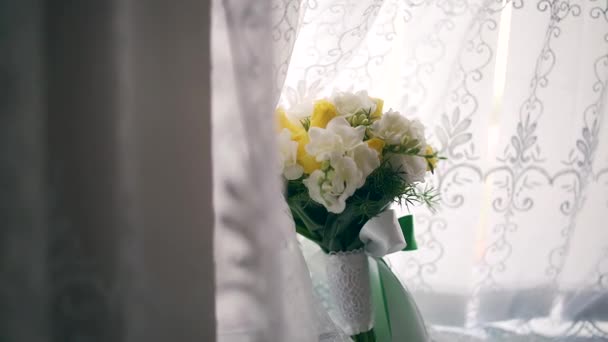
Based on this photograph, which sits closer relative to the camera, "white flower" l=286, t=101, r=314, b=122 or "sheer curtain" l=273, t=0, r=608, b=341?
"white flower" l=286, t=101, r=314, b=122

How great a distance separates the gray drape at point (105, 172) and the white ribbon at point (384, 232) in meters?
0.28

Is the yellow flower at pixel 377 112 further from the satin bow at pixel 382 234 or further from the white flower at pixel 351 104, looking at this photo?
the satin bow at pixel 382 234

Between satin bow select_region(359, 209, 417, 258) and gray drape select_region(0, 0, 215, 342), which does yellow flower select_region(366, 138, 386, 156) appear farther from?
gray drape select_region(0, 0, 215, 342)

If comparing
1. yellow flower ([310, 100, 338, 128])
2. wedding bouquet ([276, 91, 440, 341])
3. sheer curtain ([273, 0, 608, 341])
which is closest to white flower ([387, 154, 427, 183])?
wedding bouquet ([276, 91, 440, 341])

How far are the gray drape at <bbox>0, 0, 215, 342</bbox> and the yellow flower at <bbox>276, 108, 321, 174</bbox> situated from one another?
0.20 m

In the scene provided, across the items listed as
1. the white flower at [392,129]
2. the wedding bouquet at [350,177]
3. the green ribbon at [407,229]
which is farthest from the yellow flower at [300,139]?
the green ribbon at [407,229]

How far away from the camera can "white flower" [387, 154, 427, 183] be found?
62 cm

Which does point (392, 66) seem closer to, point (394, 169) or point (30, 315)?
point (394, 169)

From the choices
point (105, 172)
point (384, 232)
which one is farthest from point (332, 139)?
point (105, 172)

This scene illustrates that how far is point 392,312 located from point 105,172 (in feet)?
1.75

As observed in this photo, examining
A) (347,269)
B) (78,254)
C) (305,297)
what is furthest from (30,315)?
(347,269)

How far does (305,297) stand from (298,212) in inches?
6.0

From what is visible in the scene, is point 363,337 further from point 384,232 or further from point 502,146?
point 502,146

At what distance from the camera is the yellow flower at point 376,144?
0.62 m
